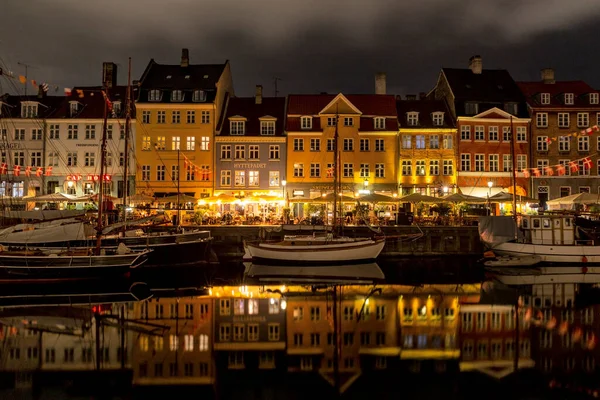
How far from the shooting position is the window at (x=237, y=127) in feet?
151

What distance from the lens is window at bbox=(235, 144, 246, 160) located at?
45.8 metres

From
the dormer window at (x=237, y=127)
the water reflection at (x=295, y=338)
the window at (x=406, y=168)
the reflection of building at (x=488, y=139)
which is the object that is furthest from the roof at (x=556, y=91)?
the water reflection at (x=295, y=338)

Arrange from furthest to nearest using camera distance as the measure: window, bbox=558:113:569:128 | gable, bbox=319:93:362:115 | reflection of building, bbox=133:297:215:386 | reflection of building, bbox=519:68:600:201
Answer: window, bbox=558:113:569:128 → reflection of building, bbox=519:68:600:201 → gable, bbox=319:93:362:115 → reflection of building, bbox=133:297:215:386

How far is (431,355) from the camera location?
14.8m

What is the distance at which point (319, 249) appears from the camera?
1259 inches

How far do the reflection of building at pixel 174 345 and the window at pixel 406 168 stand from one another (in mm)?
28039

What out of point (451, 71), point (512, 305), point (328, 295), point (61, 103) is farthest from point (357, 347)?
point (61, 103)

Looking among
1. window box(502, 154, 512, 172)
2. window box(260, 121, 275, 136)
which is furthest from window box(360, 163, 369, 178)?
window box(502, 154, 512, 172)

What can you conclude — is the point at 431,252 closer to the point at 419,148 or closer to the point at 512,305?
the point at 419,148

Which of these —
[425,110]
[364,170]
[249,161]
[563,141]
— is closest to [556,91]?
[563,141]

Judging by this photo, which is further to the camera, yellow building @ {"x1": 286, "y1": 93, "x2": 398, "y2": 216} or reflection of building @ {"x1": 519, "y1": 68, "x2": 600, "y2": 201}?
reflection of building @ {"x1": 519, "y1": 68, "x2": 600, "y2": 201}

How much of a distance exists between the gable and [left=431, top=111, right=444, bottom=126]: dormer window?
22.5 feet

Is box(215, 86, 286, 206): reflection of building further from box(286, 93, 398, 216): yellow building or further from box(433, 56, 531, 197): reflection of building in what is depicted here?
box(433, 56, 531, 197): reflection of building

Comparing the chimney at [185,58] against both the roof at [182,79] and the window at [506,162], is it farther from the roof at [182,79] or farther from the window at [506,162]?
the window at [506,162]
